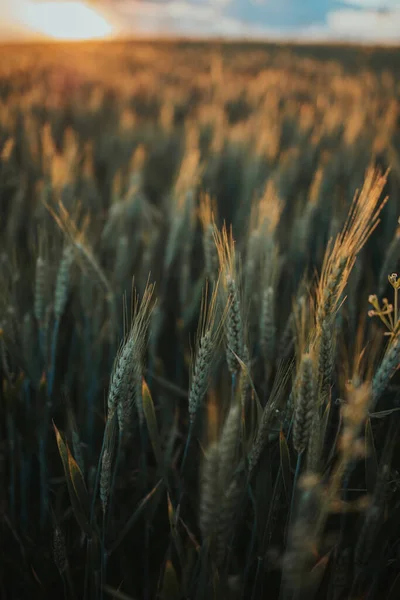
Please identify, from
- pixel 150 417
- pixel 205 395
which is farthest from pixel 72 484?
pixel 205 395

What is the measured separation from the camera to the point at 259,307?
1163 millimetres

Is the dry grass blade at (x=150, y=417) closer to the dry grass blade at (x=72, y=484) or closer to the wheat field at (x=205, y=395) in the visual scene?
the wheat field at (x=205, y=395)

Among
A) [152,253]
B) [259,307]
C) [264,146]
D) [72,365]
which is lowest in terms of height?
[72,365]

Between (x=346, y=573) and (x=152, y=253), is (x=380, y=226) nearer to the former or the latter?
(x=152, y=253)

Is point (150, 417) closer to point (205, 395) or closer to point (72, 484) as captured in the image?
point (72, 484)

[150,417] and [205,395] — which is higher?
[150,417]

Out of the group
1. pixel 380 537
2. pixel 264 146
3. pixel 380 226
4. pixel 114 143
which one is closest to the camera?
pixel 380 537

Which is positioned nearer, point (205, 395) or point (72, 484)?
point (72, 484)

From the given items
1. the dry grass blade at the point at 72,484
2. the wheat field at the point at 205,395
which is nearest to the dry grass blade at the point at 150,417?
the wheat field at the point at 205,395

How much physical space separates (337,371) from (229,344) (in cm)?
48

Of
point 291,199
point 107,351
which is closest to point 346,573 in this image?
point 107,351

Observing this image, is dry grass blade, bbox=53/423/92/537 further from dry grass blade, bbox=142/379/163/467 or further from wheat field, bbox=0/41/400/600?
dry grass blade, bbox=142/379/163/467

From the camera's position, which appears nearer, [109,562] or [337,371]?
[109,562]

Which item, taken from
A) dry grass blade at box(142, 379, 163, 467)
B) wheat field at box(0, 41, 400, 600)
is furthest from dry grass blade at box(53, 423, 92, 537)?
dry grass blade at box(142, 379, 163, 467)
